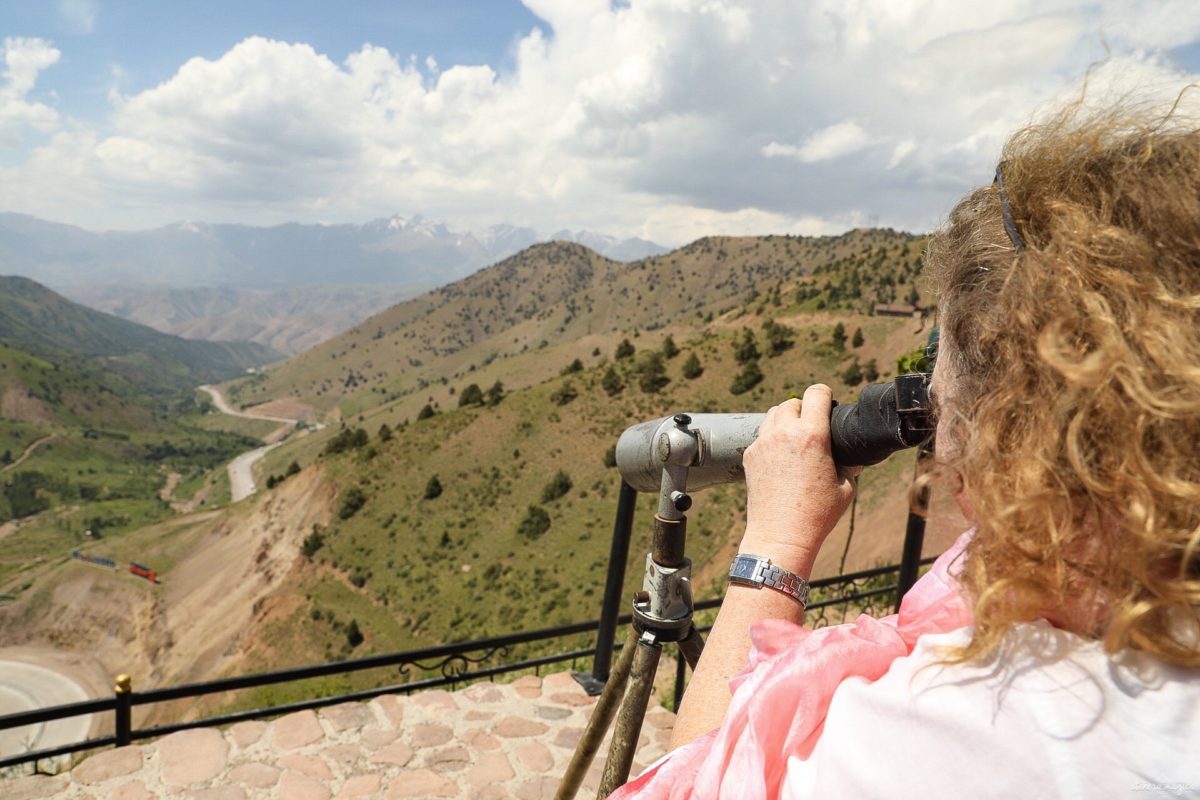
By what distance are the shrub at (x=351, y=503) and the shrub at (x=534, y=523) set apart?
39.9ft

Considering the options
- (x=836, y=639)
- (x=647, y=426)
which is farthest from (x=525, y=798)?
(x=836, y=639)

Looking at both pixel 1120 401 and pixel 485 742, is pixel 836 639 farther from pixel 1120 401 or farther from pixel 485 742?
pixel 485 742

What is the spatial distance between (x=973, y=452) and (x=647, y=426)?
3.35 ft

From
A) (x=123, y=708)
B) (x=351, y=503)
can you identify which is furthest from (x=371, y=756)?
(x=351, y=503)

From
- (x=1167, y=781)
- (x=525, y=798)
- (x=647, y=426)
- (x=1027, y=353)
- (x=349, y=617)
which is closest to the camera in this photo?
(x=1167, y=781)

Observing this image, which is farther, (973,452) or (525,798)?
(525,798)

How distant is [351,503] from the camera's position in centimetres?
3934

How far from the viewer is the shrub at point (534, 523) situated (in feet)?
103

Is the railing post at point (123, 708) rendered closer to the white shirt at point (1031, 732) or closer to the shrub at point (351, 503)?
the white shirt at point (1031, 732)

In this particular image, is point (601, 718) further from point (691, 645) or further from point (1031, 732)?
point (1031, 732)

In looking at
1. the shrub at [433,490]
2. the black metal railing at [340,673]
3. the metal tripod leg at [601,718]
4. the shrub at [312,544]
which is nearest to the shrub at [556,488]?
the shrub at [433,490]

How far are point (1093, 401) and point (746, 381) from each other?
36.8 metres

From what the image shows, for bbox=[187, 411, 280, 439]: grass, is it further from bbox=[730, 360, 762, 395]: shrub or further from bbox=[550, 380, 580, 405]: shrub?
bbox=[730, 360, 762, 395]: shrub

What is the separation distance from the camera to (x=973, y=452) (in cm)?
93
